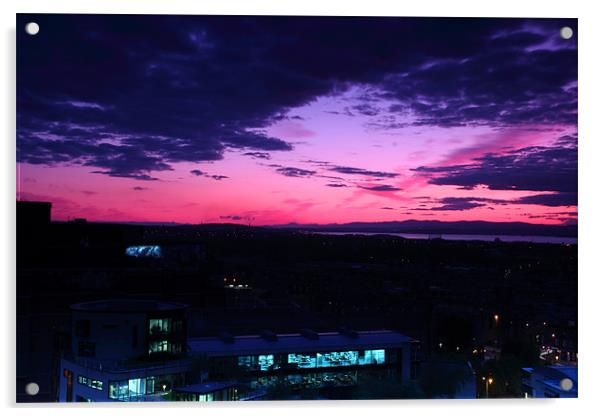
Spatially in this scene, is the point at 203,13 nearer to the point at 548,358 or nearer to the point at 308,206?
the point at 308,206

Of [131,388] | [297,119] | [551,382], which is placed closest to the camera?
[131,388]

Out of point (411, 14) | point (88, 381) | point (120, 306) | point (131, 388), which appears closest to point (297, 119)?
point (411, 14)

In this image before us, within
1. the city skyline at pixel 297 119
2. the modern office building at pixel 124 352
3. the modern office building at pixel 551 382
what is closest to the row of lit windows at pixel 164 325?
the modern office building at pixel 124 352

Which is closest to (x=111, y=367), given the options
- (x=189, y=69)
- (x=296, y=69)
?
(x=189, y=69)

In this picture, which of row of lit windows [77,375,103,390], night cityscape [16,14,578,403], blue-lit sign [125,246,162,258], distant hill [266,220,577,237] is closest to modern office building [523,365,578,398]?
night cityscape [16,14,578,403]

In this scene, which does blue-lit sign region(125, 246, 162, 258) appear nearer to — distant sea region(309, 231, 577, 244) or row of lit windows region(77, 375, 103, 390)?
row of lit windows region(77, 375, 103, 390)

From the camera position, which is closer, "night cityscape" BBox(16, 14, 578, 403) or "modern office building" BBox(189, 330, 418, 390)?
"night cityscape" BBox(16, 14, 578, 403)

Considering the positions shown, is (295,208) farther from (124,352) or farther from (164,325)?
(124,352)
